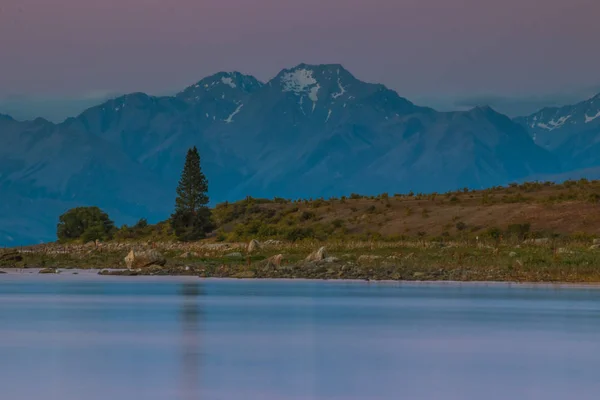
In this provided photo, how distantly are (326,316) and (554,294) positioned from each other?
1226cm

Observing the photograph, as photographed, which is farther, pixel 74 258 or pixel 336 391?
pixel 74 258

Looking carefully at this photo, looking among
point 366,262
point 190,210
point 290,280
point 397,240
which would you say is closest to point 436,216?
point 397,240

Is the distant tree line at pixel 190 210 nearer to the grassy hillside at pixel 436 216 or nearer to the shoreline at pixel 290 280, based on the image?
the grassy hillside at pixel 436 216

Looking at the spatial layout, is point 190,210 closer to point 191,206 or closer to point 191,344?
point 191,206

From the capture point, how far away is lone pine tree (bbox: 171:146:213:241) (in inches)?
3831

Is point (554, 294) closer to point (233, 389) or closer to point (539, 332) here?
point (539, 332)

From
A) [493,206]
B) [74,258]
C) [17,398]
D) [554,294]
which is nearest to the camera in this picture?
[17,398]

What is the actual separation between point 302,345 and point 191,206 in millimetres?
73909

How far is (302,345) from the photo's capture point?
2603 centimetres

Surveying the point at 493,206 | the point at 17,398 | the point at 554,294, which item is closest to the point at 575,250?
the point at 554,294

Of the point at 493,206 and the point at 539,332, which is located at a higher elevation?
the point at 493,206

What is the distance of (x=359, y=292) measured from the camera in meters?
44.1

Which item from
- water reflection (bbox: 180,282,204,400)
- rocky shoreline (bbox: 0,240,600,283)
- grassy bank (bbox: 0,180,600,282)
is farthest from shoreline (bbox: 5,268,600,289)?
water reflection (bbox: 180,282,204,400)

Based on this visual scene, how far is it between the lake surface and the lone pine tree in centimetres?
5312
